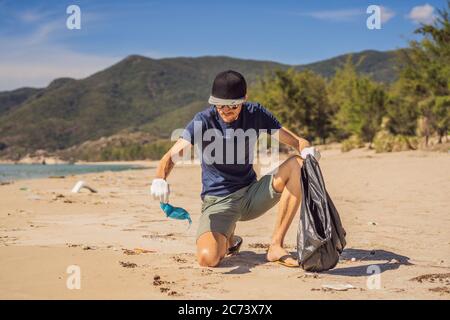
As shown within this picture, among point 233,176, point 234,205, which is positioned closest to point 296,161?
point 233,176

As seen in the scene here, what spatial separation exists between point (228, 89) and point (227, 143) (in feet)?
1.78

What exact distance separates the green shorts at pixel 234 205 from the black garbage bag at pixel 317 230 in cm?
46

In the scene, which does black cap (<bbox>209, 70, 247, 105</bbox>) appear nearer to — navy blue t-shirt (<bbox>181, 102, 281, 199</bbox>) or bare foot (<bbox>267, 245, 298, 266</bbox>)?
navy blue t-shirt (<bbox>181, 102, 281, 199</bbox>)

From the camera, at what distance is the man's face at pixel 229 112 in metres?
4.71

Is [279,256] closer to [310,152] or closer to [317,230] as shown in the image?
[317,230]

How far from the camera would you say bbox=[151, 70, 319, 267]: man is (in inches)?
182

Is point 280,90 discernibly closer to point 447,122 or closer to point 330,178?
point 447,122

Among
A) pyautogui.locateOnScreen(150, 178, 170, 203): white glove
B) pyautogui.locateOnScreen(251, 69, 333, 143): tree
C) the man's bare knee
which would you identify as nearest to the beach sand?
pyautogui.locateOnScreen(150, 178, 170, 203): white glove

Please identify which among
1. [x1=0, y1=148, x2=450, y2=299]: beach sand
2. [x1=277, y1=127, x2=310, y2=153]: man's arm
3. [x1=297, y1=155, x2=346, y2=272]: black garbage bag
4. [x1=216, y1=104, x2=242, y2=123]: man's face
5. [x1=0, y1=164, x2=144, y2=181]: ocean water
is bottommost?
[x1=0, y1=164, x2=144, y2=181]: ocean water

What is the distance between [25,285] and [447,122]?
982 inches

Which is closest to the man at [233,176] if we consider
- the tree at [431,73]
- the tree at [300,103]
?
the tree at [431,73]

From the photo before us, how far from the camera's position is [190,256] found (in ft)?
16.9

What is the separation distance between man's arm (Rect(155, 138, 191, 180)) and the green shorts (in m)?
0.69

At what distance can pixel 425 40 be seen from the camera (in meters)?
25.2
